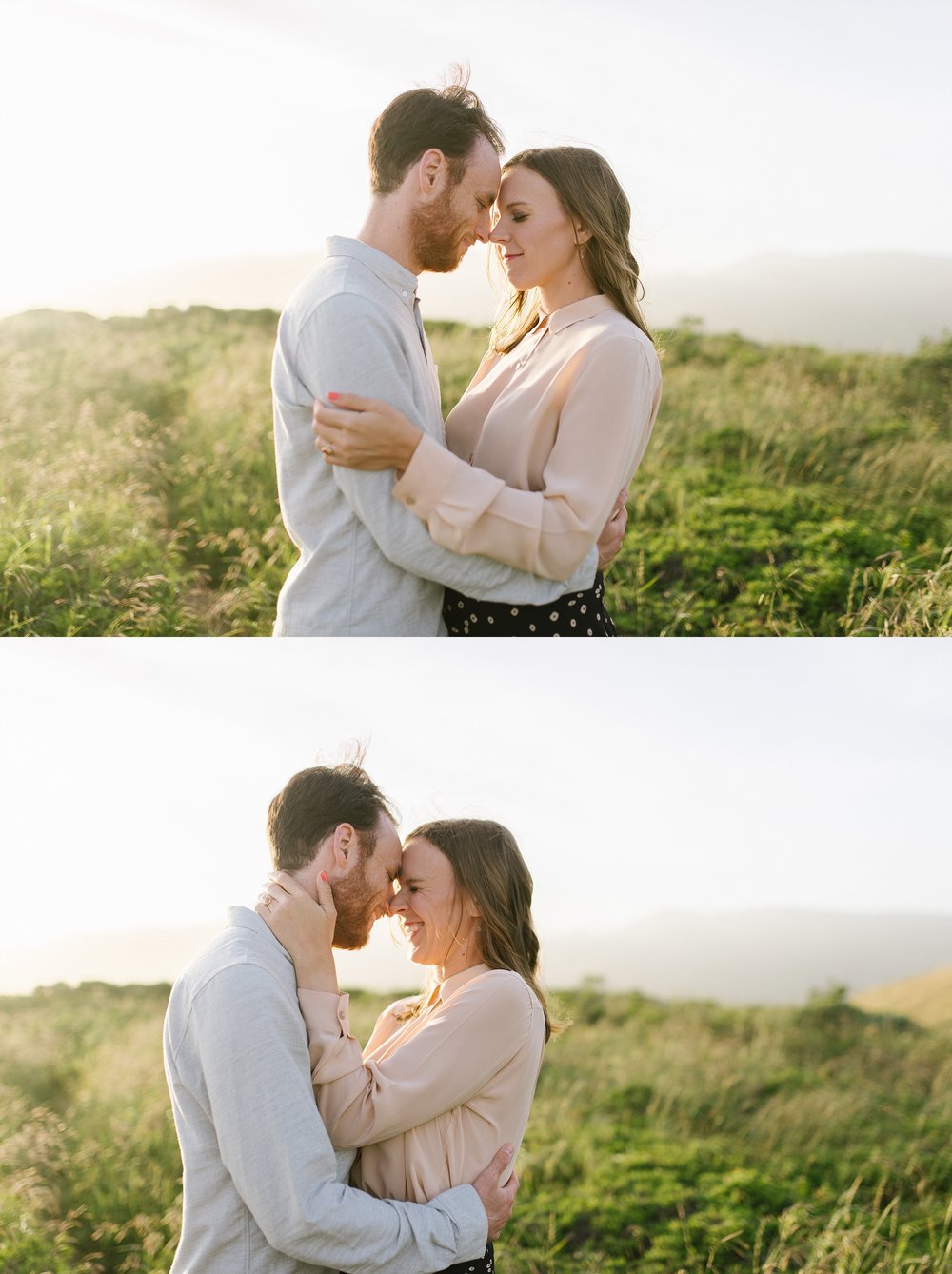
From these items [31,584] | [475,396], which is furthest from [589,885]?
[475,396]

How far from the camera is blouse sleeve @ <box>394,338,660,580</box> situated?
2902 millimetres

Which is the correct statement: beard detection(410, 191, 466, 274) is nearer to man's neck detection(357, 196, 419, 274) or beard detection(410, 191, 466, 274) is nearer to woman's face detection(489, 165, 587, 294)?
man's neck detection(357, 196, 419, 274)

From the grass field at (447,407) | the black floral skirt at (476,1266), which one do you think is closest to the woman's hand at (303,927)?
the black floral skirt at (476,1266)

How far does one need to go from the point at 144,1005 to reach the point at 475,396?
406 centimetres

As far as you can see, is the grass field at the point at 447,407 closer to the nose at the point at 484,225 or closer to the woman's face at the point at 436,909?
the woman's face at the point at 436,909

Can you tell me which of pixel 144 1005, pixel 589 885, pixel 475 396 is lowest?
pixel 144 1005

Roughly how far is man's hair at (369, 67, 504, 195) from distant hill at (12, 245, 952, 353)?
12.8ft

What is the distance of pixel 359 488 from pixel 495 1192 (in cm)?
154

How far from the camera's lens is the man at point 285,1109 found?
8.37ft

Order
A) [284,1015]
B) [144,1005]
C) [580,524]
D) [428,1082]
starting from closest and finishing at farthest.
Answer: [284,1015] < [428,1082] < [580,524] < [144,1005]

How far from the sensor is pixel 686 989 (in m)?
6.63

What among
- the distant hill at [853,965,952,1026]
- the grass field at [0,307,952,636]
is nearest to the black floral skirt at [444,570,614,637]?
the grass field at [0,307,952,636]

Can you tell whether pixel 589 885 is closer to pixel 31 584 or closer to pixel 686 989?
pixel 686 989

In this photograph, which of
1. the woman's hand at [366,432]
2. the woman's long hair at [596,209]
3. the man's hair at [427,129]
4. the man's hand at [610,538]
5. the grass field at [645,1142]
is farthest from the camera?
the grass field at [645,1142]
